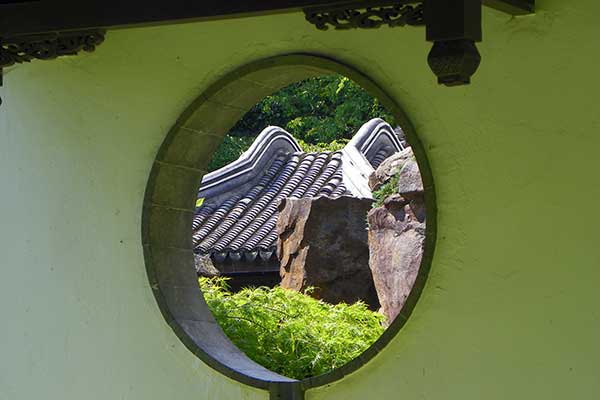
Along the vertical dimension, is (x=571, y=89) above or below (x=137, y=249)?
above

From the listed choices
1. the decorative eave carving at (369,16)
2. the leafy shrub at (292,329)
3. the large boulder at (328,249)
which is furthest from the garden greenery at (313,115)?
the decorative eave carving at (369,16)

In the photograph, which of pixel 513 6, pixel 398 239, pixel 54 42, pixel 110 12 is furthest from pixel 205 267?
pixel 513 6

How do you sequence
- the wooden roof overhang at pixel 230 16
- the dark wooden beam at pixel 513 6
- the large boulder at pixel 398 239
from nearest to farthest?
the wooden roof overhang at pixel 230 16 < the dark wooden beam at pixel 513 6 < the large boulder at pixel 398 239

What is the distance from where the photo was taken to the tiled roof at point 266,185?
11523 mm

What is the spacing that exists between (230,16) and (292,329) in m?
2.85

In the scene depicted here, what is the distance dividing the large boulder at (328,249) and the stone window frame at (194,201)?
13.0ft

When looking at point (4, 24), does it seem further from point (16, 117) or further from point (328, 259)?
point (328, 259)

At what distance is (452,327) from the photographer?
4812mm

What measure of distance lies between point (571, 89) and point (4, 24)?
2.18m

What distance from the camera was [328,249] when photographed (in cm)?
973

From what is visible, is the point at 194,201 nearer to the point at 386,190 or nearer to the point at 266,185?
the point at 386,190

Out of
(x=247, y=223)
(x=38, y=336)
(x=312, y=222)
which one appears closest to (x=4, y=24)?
(x=38, y=336)

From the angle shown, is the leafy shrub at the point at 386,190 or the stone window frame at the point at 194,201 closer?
the stone window frame at the point at 194,201

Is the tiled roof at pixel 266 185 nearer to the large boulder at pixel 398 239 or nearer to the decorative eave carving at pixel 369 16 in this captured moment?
the large boulder at pixel 398 239
